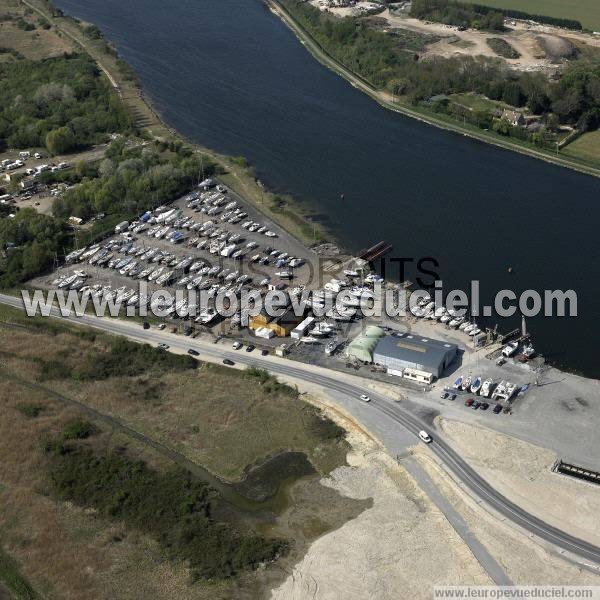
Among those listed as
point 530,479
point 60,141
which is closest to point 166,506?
point 530,479

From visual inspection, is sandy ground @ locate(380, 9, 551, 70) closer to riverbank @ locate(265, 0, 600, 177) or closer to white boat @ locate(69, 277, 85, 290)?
riverbank @ locate(265, 0, 600, 177)

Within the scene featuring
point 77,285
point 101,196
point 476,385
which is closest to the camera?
point 476,385

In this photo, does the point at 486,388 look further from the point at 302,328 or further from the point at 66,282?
the point at 66,282

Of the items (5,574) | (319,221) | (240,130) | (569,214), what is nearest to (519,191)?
(569,214)

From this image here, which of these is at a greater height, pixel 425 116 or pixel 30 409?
pixel 425 116

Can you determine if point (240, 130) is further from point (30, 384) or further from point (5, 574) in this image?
point (5, 574)

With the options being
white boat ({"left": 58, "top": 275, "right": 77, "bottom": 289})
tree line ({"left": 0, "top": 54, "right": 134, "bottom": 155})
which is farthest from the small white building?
tree line ({"left": 0, "top": 54, "right": 134, "bottom": 155})
